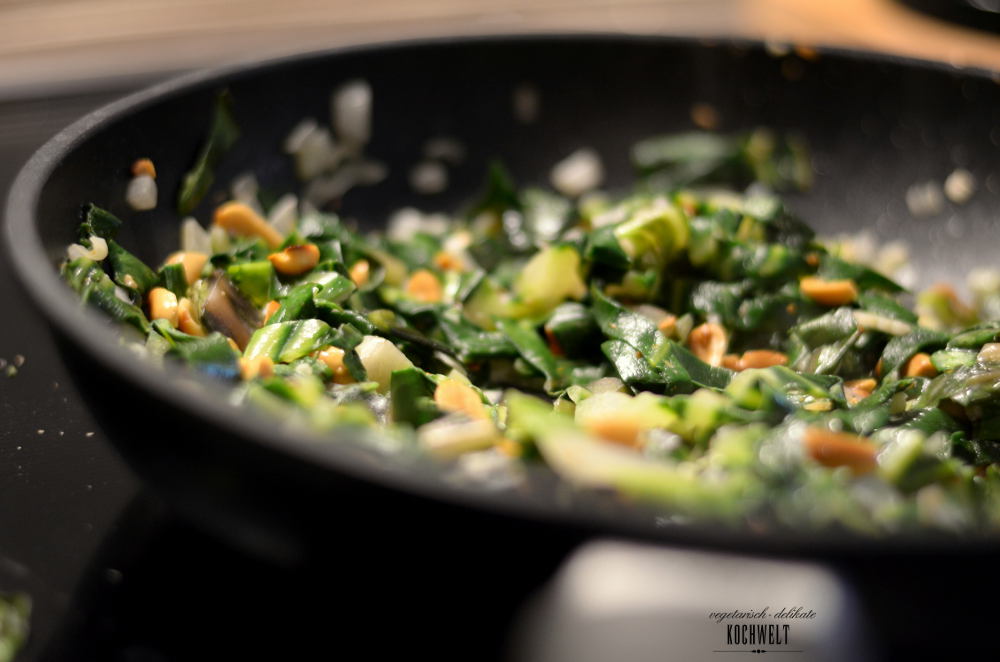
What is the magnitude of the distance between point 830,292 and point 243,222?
0.92 m

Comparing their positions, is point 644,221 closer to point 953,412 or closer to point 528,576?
point 953,412

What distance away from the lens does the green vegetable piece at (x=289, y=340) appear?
1.13 metres

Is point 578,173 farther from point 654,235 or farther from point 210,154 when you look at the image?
point 210,154

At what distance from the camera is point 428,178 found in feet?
5.85

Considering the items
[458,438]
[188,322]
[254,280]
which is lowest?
[458,438]

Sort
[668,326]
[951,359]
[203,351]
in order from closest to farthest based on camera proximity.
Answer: [203,351], [951,359], [668,326]

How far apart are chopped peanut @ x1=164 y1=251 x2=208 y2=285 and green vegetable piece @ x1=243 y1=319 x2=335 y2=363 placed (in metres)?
0.16

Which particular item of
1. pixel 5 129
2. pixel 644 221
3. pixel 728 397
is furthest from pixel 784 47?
pixel 5 129

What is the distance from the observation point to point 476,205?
5.76 ft

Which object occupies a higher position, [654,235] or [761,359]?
[654,235]

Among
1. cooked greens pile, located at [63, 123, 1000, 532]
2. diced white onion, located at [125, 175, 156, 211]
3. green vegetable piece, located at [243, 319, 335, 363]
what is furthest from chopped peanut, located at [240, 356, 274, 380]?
diced white onion, located at [125, 175, 156, 211]

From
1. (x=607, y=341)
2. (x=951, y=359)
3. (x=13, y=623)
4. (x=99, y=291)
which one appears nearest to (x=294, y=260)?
(x=99, y=291)

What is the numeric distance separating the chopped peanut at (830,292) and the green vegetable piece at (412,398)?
66cm

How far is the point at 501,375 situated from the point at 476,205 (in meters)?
0.54
